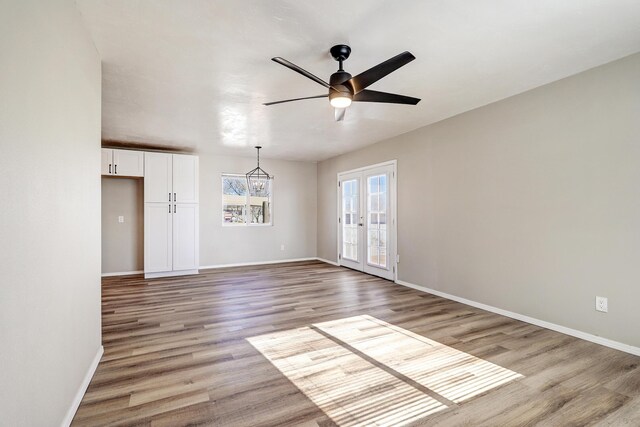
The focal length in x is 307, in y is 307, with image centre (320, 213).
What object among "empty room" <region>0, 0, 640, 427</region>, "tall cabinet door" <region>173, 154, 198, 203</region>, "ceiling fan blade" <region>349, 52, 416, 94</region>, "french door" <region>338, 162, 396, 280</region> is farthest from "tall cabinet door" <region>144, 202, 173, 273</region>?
"ceiling fan blade" <region>349, 52, 416, 94</region>

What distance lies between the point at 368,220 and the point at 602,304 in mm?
→ 3639

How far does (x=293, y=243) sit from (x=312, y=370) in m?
5.25

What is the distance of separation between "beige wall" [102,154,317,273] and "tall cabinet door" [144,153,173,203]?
1.99 ft

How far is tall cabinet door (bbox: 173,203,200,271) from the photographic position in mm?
5867

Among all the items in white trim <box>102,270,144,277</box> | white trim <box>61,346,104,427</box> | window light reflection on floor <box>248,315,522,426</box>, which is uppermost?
white trim <box>102,270,144,277</box>

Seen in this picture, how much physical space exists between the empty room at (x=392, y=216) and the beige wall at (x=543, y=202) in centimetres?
2

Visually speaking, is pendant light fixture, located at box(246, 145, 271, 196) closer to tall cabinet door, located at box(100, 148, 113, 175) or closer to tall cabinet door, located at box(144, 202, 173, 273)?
tall cabinet door, located at box(144, 202, 173, 273)

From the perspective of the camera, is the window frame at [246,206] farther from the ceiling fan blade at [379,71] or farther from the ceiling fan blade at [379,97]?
the ceiling fan blade at [379,71]

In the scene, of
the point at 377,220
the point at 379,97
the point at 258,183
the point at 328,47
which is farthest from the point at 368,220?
the point at 328,47

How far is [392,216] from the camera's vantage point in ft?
17.4

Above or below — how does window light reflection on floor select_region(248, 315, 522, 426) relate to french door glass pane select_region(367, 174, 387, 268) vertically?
below

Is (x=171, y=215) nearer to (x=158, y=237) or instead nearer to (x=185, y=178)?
(x=158, y=237)

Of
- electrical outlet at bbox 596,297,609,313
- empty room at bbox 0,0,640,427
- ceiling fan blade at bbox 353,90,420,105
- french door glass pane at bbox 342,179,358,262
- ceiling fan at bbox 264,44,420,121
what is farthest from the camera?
french door glass pane at bbox 342,179,358,262

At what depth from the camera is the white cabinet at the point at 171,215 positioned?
566cm
